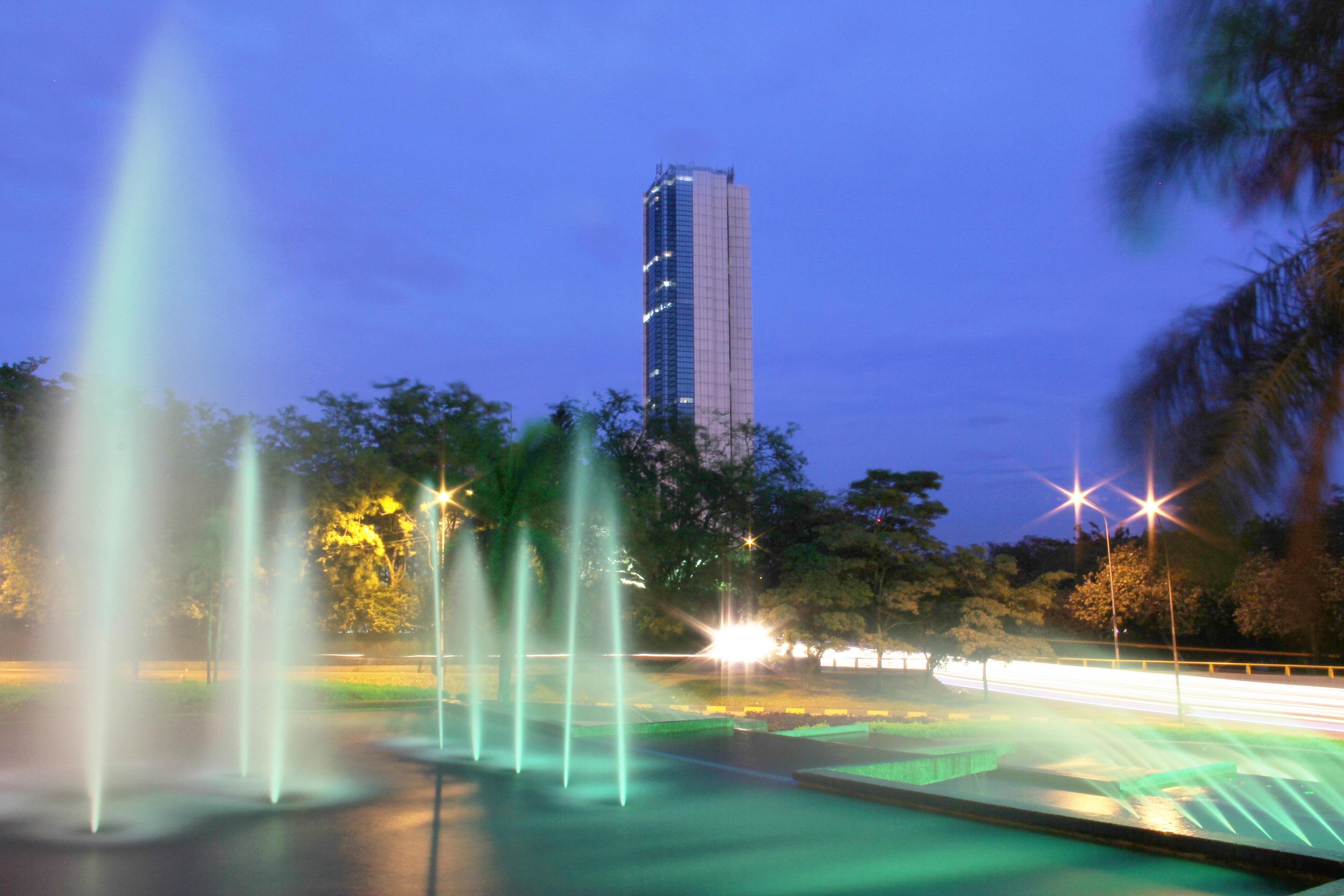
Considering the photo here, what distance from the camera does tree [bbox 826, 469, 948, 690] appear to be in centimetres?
3259

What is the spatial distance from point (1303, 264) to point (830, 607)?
96.4 ft

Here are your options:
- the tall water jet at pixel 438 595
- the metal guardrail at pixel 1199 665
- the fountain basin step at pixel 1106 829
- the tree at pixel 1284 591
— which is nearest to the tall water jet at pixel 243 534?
the tall water jet at pixel 438 595

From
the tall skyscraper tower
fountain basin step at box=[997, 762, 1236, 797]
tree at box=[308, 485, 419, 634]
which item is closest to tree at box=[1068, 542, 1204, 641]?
fountain basin step at box=[997, 762, 1236, 797]

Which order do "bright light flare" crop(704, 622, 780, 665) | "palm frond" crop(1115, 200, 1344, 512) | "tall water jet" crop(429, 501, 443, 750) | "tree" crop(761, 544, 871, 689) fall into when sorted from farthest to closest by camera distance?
"bright light flare" crop(704, 622, 780, 665) → "tree" crop(761, 544, 871, 689) → "tall water jet" crop(429, 501, 443, 750) → "palm frond" crop(1115, 200, 1344, 512)

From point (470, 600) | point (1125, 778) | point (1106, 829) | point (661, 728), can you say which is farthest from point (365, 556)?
point (1106, 829)

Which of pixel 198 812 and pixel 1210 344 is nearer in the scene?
pixel 1210 344

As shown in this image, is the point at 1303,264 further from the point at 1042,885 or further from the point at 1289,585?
the point at 1042,885

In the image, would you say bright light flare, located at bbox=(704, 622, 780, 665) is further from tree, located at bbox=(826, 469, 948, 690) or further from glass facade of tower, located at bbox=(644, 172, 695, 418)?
glass facade of tower, located at bbox=(644, 172, 695, 418)

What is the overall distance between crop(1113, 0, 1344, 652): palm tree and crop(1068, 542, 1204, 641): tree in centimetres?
3563

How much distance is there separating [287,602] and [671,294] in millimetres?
122913

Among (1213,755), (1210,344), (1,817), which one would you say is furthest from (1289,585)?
(1213,755)

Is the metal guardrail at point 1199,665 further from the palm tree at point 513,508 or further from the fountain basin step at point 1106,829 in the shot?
the fountain basin step at point 1106,829

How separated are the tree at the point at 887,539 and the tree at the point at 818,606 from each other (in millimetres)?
593

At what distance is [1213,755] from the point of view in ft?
64.3
